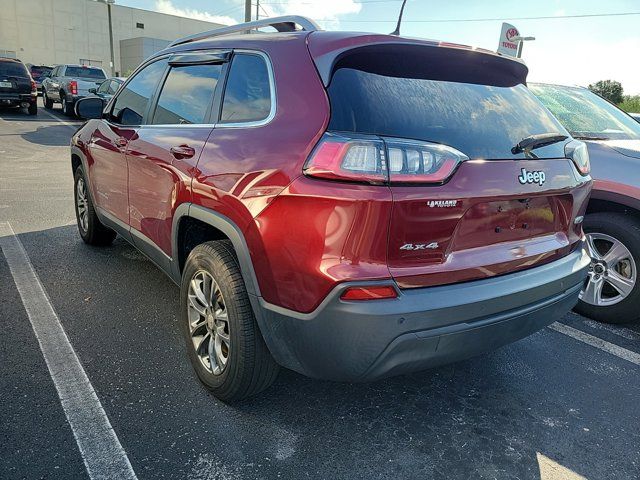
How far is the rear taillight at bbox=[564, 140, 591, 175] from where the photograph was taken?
252cm

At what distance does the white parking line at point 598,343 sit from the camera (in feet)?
10.5

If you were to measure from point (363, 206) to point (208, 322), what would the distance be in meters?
1.20

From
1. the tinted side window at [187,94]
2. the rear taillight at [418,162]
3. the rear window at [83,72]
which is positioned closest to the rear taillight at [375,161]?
the rear taillight at [418,162]

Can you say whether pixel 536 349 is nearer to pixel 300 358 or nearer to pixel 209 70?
pixel 300 358

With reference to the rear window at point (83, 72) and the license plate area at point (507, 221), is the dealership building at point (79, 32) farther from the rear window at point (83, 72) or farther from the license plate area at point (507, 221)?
the license plate area at point (507, 221)

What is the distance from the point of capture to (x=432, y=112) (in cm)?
209

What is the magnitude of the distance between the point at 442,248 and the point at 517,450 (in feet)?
3.49

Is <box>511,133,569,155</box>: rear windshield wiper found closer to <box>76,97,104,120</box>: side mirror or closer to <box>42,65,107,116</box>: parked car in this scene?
<box>76,97,104,120</box>: side mirror

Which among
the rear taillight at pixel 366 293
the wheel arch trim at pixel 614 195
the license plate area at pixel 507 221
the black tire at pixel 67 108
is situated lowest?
the black tire at pixel 67 108

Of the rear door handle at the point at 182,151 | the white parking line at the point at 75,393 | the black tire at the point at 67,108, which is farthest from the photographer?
the black tire at the point at 67,108

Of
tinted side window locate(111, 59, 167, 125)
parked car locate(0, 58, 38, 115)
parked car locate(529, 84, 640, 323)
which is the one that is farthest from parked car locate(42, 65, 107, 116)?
parked car locate(529, 84, 640, 323)

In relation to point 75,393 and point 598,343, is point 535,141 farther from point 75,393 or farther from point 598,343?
point 75,393

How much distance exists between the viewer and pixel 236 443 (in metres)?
2.23

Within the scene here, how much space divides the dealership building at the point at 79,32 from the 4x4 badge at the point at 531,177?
51448 mm
